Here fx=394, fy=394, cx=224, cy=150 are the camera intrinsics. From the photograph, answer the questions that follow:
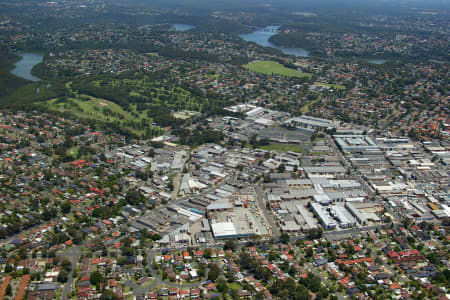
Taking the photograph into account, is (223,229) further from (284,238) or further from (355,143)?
(355,143)

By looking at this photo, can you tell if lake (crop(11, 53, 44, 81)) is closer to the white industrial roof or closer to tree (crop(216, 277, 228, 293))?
the white industrial roof

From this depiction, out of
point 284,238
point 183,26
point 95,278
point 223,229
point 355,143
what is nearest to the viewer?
point 95,278

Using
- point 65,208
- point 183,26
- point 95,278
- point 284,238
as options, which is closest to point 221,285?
point 284,238

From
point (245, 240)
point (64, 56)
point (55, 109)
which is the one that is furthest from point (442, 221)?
point (64, 56)

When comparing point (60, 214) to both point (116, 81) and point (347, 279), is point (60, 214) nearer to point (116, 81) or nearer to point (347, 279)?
point (347, 279)

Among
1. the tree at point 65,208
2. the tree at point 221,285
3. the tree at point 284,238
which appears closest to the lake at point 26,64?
the tree at point 65,208

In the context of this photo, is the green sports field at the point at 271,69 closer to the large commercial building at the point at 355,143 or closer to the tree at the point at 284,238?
the large commercial building at the point at 355,143
